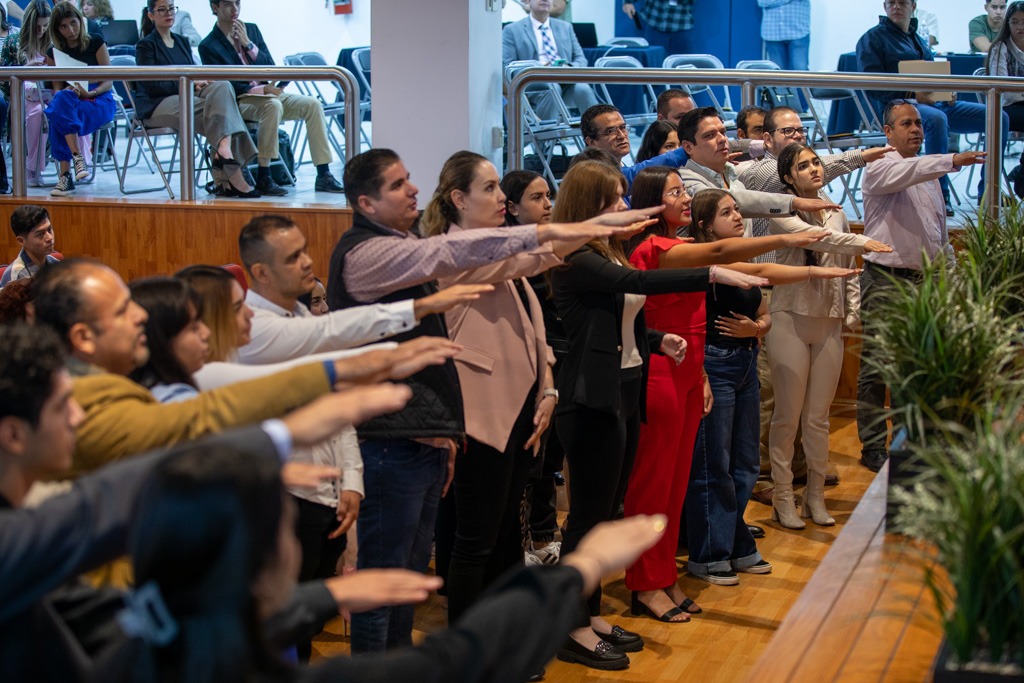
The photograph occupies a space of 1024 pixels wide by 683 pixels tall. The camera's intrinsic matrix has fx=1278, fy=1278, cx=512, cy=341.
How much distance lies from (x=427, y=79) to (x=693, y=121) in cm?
147

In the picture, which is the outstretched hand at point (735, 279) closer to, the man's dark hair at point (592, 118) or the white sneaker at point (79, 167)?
the man's dark hair at point (592, 118)

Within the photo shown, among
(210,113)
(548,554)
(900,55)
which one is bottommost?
(548,554)

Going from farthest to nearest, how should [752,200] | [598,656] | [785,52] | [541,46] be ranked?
[785,52] < [541,46] < [752,200] < [598,656]

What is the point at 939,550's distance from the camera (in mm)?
1980

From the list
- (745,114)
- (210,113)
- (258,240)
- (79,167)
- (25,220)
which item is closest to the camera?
(258,240)

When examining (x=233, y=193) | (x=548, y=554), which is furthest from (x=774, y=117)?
(x=233, y=193)

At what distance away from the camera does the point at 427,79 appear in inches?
229

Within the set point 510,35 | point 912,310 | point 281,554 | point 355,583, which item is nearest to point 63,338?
point 355,583

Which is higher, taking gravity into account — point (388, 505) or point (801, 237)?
point (801, 237)

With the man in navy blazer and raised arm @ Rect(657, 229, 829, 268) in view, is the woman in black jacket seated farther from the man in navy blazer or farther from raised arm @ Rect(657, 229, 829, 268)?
raised arm @ Rect(657, 229, 829, 268)

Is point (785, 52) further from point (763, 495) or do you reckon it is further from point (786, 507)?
point (786, 507)

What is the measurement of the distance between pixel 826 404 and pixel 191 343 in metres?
A: 3.21

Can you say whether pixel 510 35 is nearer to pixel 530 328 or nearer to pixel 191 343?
pixel 530 328

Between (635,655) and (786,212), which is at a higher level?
(786,212)
